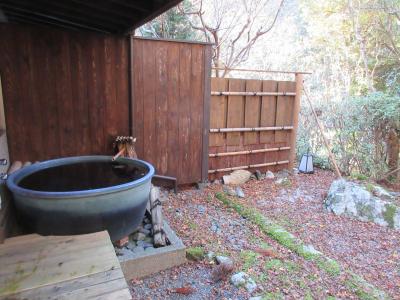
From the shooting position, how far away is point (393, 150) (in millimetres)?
4801

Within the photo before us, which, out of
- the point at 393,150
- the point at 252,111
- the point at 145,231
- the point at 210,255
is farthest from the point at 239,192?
the point at 393,150

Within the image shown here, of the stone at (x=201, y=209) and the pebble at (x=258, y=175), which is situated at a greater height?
the pebble at (x=258, y=175)

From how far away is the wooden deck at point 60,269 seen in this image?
1.31 m

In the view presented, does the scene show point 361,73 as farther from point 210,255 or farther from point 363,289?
point 210,255

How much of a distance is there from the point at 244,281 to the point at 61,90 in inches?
104

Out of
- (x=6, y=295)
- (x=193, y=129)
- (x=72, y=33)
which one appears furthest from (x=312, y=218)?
(x=72, y=33)

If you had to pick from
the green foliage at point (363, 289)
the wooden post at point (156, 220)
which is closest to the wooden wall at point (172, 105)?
the wooden post at point (156, 220)

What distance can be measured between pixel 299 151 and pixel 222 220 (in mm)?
3259

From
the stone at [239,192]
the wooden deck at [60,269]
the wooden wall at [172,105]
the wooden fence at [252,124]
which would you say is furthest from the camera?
the wooden fence at [252,124]

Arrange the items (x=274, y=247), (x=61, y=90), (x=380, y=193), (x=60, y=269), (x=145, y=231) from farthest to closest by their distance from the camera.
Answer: (x=380, y=193), (x=61, y=90), (x=274, y=247), (x=145, y=231), (x=60, y=269)

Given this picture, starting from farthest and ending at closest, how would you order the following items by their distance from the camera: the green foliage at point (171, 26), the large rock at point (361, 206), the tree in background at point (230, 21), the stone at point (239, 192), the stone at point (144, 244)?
the tree in background at point (230, 21), the green foliage at point (171, 26), the stone at point (239, 192), the large rock at point (361, 206), the stone at point (144, 244)

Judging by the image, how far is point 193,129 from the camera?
13.1 feet

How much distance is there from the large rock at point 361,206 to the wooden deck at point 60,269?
3011 mm

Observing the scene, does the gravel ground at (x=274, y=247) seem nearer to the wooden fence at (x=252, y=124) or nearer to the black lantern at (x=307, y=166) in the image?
the wooden fence at (x=252, y=124)
